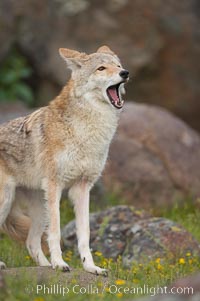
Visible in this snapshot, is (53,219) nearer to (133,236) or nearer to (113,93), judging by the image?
(113,93)

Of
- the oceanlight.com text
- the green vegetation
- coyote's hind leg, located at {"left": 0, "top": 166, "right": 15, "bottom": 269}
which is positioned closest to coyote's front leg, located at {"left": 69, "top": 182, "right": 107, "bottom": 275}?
coyote's hind leg, located at {"left": 0, "top": 166, "right": 15, "bottom": 269}

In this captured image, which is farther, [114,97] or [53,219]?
[114,97]

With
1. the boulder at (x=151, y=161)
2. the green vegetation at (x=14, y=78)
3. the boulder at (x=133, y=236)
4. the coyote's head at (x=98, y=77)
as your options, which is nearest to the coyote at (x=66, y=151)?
the coyote's head at (x=98, y=77)

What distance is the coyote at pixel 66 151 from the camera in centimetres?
822

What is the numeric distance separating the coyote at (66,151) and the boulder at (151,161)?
3868 millimetres

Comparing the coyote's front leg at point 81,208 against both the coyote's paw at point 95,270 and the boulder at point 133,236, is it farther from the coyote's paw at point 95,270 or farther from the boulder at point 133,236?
the boulder at point 133,236

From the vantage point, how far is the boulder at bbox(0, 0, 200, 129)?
1541 centimetres

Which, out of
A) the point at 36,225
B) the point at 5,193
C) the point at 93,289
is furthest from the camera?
the point at 36,225

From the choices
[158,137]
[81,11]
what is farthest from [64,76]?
[158,137]

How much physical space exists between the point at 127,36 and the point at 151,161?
3669mm

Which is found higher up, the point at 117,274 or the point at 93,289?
the point at 117,274

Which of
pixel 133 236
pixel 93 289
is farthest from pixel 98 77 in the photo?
pixel 133 236

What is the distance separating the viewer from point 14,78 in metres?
15.3

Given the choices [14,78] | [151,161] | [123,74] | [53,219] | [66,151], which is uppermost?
[14,78]
